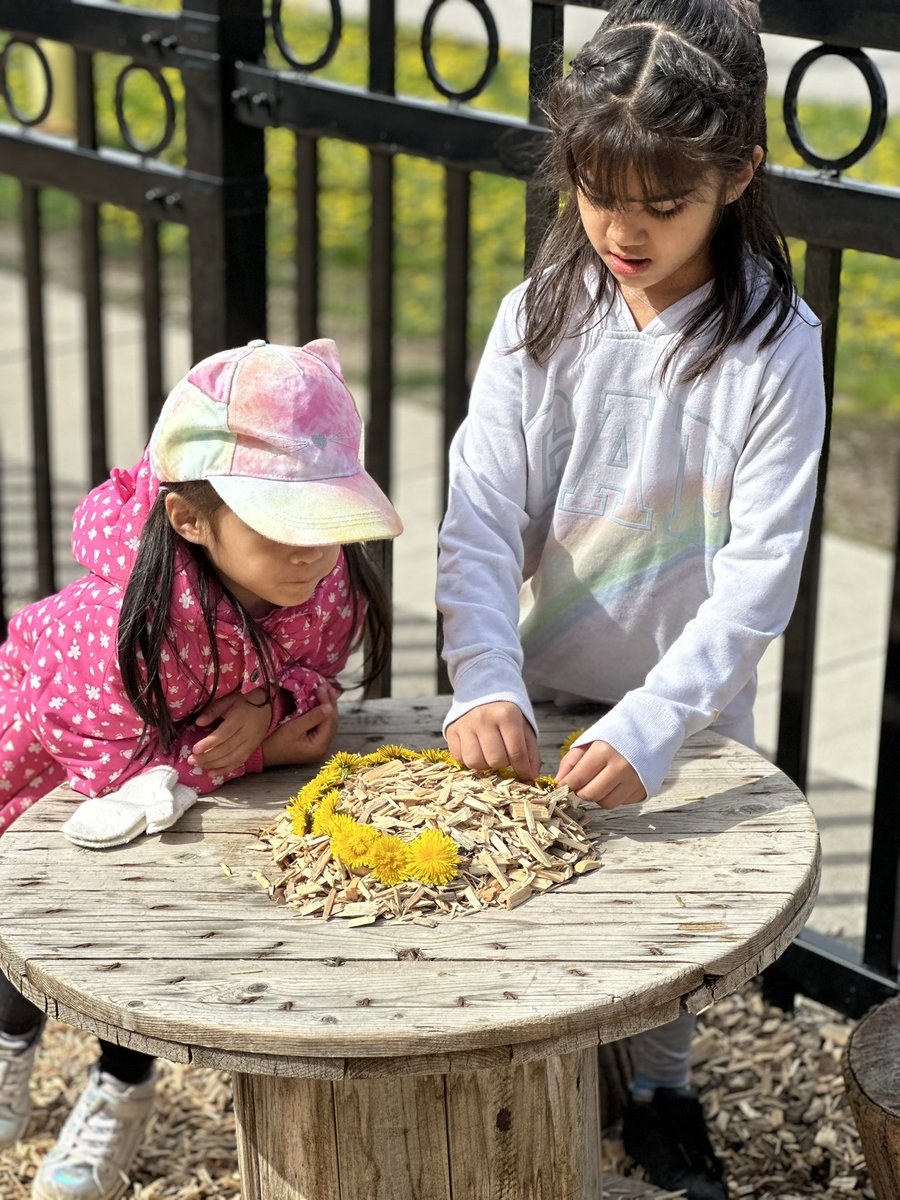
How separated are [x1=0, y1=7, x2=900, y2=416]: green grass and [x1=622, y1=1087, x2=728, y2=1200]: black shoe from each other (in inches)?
168

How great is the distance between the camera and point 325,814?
1.89m

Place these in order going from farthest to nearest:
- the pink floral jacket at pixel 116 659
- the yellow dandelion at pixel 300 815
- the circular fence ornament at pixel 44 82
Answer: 1. the circular fence ornament at pixel 44 82
2. the pink floral jacket at pixel 116 659
3. the yellow dandelion at pixel 300 815

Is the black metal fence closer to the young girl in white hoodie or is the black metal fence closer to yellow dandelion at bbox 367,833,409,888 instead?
the young girl in white hoodie

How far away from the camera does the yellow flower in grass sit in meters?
1.81

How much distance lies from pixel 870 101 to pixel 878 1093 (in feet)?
4.43

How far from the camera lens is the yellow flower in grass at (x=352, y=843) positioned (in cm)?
181

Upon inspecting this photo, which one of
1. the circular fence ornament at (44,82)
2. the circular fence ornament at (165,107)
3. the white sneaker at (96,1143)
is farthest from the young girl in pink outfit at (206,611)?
the circular fence ornament at (44,82)

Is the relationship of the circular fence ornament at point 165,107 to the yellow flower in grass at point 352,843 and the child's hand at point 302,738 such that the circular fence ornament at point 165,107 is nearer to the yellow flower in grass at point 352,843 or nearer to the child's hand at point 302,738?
the child's hand at point 302,738

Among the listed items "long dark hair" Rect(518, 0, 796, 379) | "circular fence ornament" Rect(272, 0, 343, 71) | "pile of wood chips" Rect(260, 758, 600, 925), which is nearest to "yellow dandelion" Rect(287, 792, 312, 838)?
"pile of wood chips" Rect(260, 758, 600, 925)

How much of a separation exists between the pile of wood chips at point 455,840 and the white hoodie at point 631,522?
11 centimetres

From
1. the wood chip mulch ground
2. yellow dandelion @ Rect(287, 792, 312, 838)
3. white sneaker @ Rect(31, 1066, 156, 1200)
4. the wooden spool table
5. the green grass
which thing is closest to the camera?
the wooden spool table

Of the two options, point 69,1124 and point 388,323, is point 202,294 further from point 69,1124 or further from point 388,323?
point 69,1124

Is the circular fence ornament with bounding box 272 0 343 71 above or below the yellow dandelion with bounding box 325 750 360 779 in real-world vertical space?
above

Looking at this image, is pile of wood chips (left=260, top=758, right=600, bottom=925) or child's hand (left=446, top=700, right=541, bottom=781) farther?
child's hand (left=446, top=700, right=541, bottom=781)
